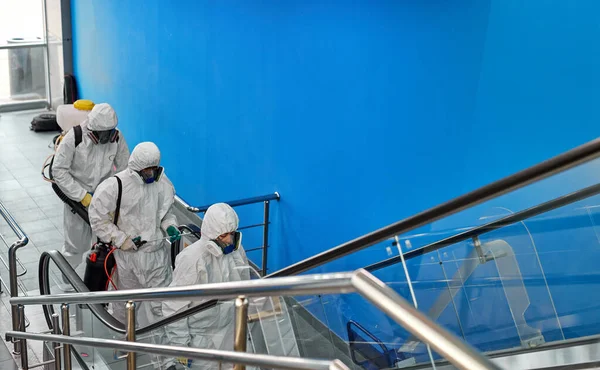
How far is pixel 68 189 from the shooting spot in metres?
6.25

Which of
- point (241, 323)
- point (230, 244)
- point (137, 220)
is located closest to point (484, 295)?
point (241, 323)

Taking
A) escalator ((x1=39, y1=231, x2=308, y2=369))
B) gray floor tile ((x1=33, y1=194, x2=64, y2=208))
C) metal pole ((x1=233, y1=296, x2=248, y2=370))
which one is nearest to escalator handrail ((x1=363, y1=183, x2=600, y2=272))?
escalator ((x1=39, y1=231, x2=308, y2=369))

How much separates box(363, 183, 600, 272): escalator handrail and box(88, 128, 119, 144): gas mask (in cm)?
370

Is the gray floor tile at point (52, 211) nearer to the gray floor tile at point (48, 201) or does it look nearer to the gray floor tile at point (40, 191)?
the gray floor tile at point (48, 201)

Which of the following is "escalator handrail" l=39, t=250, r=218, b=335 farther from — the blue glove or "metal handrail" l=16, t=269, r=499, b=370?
"metal handrail" l=16, t=269, r=499, b=370

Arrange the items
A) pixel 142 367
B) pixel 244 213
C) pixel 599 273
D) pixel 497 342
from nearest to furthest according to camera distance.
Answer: pixel 599 273, pixel 497 342, pixel 142 367, pixel 244 213

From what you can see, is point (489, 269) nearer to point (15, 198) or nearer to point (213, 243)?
point (213, 243)

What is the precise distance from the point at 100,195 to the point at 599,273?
398 cm

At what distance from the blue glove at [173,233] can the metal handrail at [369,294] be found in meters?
3.28

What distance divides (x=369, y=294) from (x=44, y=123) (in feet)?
33.3

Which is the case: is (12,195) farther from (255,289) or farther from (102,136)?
(255,289)

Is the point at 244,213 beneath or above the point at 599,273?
beneath

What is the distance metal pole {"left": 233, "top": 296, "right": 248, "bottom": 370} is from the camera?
2121mm

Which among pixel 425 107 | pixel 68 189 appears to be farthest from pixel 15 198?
pixel 425 107
